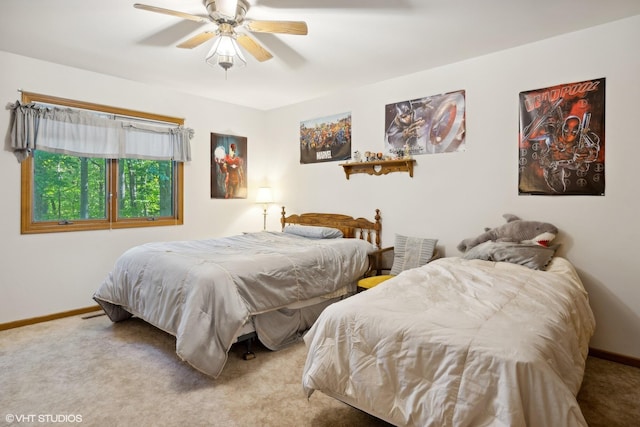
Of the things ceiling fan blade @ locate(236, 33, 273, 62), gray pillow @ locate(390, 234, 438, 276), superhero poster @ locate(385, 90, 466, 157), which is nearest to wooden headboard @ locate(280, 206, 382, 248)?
gray pillow @ locate(390, 234, 438, 276)

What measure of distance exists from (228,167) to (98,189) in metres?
1.67

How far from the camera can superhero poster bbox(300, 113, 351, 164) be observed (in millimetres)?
4492

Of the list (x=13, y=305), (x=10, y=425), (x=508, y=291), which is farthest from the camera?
A: (x=13, y=305)

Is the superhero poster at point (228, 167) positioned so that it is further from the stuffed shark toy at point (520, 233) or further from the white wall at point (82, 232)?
the stuffed shark toy at point (520, 233)

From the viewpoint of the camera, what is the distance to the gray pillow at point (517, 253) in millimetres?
2672

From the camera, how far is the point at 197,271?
2590 mm

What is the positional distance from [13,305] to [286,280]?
2744 mm

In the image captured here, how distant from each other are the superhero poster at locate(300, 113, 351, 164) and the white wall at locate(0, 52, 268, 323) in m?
1.13

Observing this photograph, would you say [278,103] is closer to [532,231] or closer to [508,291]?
[532,231]

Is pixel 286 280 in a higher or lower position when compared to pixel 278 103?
lower

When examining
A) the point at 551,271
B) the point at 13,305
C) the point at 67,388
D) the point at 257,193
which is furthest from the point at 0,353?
the point at 551,271

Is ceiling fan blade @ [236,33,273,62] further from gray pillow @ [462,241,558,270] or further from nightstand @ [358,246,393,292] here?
gray pillow @ [462,241,558,270]

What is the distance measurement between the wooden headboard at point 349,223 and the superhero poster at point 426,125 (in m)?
0.82

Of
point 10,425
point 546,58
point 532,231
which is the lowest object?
point 10,425
